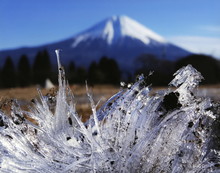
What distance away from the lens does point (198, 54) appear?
3175 cm

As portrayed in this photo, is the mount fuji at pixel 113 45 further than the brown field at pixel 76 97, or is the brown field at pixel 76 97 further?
the mount fuji at pixel 113 45

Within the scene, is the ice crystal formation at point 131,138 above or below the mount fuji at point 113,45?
below

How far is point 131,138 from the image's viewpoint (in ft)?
6.64

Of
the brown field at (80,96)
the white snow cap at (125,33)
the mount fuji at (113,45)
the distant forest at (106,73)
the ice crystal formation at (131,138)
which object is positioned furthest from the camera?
the white snow cap at (125,33)

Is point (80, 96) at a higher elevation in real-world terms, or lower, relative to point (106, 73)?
lower

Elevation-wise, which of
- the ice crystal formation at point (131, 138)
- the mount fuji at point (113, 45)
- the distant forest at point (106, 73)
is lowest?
the ice crystal formation at point (131, 138)

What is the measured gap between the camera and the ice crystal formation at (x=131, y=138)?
1930mm

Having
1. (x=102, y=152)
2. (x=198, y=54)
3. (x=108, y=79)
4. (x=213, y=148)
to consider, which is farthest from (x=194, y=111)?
(x=108, y=79)

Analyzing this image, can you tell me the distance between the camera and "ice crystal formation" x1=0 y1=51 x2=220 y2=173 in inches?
76.0

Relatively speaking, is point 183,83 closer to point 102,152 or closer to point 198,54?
point 102,152

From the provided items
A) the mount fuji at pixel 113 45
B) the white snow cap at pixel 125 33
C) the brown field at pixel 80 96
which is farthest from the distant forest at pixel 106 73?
the white snow cap at pixel 125 33

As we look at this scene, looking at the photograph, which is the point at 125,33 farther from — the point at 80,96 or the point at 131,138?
the point at 131,138

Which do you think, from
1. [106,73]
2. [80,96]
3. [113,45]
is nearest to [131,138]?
[80,96]

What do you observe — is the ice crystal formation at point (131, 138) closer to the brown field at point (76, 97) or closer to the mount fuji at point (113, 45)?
the brown field at point (76, 97)
